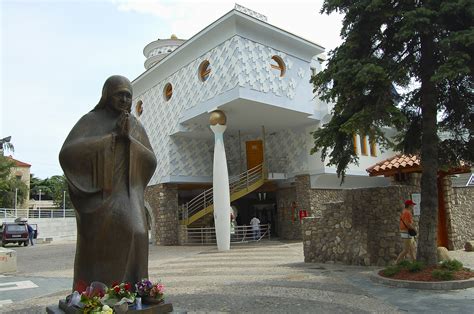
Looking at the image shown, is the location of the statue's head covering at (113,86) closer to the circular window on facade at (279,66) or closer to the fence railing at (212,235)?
the circular window on facade at (279,66)

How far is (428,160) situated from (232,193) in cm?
1211

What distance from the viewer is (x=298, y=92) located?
60.4 feet

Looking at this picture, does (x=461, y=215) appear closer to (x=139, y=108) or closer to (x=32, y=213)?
(x=139, y=108)

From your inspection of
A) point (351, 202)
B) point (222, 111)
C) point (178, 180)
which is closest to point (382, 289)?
point (351, 202)

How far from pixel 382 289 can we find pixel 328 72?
4417mm

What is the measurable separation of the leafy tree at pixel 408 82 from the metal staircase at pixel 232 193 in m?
10.5

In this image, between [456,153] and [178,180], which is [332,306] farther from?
[178,180]

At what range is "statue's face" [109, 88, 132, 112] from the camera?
4.21 metres

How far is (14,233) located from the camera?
25.6 metres

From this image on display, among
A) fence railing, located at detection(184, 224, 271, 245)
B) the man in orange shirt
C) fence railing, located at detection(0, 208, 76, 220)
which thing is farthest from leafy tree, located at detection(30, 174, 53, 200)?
the man in orange shirt

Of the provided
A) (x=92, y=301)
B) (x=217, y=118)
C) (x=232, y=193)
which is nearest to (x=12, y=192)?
(x=232, y=193)

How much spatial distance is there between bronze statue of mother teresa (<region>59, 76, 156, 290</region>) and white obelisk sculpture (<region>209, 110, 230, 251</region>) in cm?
1212

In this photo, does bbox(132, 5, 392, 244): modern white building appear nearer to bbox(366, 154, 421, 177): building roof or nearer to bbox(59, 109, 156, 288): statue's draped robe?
bbox(366, 154, 421, 177): building roof

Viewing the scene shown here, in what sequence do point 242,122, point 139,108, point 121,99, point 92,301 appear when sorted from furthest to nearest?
1. point 139,108
2. point 242,122
3. point 121,99
4. point 92,301
